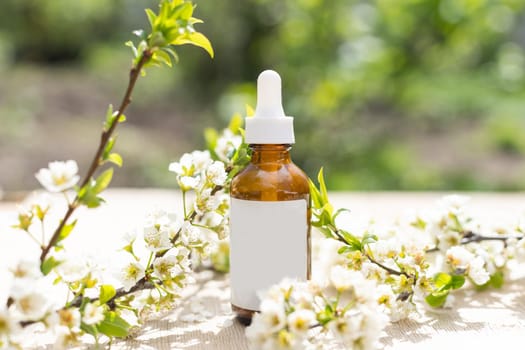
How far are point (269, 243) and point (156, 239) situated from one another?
13 cm

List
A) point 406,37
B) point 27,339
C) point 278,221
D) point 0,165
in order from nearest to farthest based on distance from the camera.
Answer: point 27,339, point 278,221, point 406,37, point 0,165

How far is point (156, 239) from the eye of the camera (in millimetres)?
655

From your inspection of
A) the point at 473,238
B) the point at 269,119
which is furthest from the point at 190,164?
the point at 473,238

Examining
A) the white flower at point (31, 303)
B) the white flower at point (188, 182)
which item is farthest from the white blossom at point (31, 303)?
the white flower at point (188, 182)

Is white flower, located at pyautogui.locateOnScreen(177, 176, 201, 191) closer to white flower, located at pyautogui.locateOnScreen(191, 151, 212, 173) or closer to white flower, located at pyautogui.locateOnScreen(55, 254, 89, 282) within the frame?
white flower, located at pyautogui.locateOnScreen(191, 151, 212, 173)

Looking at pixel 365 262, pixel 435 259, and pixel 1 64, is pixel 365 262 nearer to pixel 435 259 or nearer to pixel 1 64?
pixel 435 259

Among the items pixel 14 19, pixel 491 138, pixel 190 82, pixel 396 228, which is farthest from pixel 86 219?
pixel 14 19

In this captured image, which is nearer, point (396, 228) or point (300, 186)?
point (300, 186)

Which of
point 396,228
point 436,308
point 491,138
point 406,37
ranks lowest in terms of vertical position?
point 436,308

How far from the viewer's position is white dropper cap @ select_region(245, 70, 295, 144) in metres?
0.66

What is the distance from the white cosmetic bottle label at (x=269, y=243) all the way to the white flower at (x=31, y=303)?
236mm

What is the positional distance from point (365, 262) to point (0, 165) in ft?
10.0

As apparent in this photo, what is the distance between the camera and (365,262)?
2.30 ft

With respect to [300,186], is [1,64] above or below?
above
